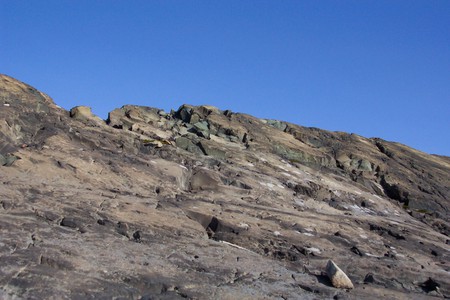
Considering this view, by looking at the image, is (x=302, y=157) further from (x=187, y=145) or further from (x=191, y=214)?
(x=191, y=214)

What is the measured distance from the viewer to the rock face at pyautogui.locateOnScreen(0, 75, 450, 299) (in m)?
19.5

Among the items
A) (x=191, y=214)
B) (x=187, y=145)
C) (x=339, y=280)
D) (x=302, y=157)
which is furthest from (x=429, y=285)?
(x=302, y=157)

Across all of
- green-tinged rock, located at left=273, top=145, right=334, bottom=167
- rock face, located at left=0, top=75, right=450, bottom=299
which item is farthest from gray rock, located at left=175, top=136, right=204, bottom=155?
green-tinged rock, located at left=273, top=145, right=334, bottom=167

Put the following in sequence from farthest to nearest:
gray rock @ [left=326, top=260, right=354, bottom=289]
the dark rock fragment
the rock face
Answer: the dark rock fragment, gray rock @ [left=326, top=260, right=354, bottom=289], the rock face

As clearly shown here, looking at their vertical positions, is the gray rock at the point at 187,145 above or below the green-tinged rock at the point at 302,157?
below

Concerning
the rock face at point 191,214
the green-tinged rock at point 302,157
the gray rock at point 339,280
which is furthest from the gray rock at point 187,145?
the gray rock at point 339,280

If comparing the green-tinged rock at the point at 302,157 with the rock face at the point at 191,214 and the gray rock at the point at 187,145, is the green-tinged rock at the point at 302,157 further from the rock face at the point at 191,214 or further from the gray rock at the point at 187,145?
the gray rock at the point at 187,145

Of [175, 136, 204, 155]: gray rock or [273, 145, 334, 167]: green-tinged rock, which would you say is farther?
[273, 145, 334, 167]: green-tinged rock

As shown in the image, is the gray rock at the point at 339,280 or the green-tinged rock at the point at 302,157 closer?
Answer: the gray rock at the point at 339,280

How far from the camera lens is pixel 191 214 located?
98.7ft

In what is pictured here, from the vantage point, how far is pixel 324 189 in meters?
46.4

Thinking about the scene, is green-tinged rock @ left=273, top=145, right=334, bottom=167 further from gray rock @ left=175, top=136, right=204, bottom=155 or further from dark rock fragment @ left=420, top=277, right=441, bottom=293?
dark rock fragment @ left=420, top=277, right=441, bottom=293

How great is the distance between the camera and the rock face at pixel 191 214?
19531 millimetres

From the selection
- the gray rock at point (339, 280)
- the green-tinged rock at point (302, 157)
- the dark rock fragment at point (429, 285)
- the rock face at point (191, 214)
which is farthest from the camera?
the green-tinged rock at point (302, 157)
